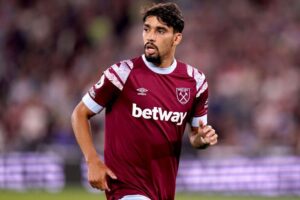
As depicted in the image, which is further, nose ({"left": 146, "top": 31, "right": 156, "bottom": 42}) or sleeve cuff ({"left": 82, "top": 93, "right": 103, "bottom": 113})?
sleeve cuff ({"left": 82, "top": 93, "right": 103, "bottom": 113})

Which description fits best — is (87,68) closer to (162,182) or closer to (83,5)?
(83,5)

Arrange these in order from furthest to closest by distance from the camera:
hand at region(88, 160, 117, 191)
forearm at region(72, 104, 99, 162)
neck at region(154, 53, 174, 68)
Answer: neck at region(154, 53, 174, 68) < forearm at region(72, 104, 99, 162) < hand at region(88, 160, 117, 191)

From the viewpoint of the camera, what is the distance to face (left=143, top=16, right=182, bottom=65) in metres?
7.26

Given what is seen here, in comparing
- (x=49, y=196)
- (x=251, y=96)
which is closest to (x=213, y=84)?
(x=251, y=96)

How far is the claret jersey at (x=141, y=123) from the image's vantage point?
7281 mm

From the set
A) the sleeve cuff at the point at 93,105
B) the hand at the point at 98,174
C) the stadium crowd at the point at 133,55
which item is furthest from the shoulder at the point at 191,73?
the stadium crowd at the point at 133,55

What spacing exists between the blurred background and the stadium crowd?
0.06ft

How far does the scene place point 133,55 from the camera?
A: 17.5 m

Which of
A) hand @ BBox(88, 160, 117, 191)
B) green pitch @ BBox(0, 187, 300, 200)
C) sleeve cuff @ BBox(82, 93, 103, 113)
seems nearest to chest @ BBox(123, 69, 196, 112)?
sleeve cuff @ BBox(82, 93, 103, 113)

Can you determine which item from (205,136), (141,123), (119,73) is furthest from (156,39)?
(205,136)

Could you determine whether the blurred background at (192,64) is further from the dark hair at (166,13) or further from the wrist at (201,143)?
the dark hair at (166,13)

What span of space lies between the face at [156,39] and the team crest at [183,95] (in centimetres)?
27

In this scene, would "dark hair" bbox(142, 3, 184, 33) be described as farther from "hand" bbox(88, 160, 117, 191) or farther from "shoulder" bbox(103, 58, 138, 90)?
"hand" bbox(88, 160, 117, 191)

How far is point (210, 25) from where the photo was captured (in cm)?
1764
